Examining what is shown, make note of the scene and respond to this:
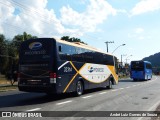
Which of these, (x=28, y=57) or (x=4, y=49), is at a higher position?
(x=4, y=49)

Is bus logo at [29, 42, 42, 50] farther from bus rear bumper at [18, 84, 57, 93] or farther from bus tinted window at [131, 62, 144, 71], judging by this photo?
bus tinted window at [131, 62, 144, 71]

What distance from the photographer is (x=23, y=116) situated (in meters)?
10.5

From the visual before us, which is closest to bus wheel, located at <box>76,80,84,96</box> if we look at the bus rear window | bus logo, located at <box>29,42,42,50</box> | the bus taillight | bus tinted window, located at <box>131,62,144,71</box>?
the bus taillight

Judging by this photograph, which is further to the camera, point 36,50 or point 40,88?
point 36,50

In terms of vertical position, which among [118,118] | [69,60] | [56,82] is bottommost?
[118,118]

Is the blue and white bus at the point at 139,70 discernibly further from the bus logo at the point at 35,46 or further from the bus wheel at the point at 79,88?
the bus logo at the point at 35,46

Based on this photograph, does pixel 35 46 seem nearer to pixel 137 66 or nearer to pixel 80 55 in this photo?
pixel 80 55

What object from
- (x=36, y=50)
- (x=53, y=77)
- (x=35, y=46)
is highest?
(x=35, y=46)

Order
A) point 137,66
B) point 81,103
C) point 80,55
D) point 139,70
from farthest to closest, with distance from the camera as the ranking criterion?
1. point 137,66
2. point 139,70
3. point 80,55
4. point 81,103

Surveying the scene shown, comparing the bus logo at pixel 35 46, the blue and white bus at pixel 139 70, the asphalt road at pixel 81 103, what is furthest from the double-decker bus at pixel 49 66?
the blue and white bus at pixel 139 70

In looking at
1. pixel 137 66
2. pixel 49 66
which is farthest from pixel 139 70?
pixel 49 66

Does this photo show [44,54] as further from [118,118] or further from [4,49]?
[4,49]

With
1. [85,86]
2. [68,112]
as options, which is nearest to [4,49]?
[85,86]

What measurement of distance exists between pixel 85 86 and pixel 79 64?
1775mm
